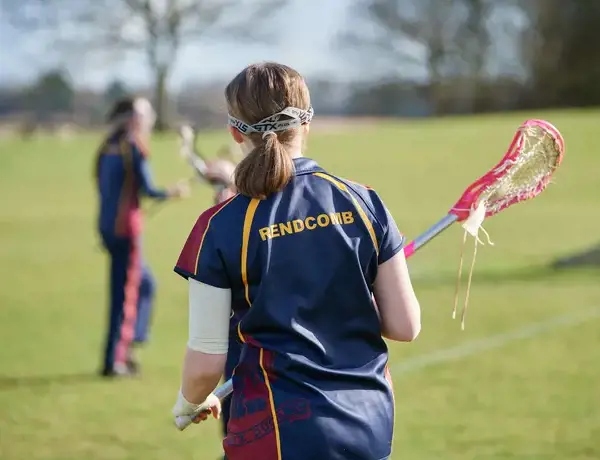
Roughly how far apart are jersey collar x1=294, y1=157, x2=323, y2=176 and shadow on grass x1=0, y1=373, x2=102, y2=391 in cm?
544

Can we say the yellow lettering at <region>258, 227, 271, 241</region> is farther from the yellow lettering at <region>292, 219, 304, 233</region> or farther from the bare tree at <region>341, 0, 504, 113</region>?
the bare tree at <region>341, 0, 504, 113</region>

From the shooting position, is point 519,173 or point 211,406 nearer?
point 211,406

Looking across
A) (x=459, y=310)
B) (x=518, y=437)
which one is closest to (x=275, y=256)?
(x=518, y=437)

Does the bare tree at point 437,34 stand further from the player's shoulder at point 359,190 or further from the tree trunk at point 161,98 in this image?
the player's shoulder at point 359,190

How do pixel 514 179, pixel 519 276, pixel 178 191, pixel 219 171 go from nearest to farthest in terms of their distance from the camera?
1. pixel 514 179
2. pixel 219 171
3. pixel 178 191
4. pixel 519 276

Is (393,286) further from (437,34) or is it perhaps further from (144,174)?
(437,34)

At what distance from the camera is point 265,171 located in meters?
2.93

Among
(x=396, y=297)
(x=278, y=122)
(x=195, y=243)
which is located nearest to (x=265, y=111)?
(x=278, y=122)

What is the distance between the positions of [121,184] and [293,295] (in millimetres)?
5403

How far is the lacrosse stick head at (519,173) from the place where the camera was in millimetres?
3701

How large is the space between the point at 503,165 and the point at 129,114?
4.72 metres

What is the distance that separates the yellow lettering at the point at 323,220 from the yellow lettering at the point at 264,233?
0.14m

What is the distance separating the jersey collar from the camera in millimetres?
3006

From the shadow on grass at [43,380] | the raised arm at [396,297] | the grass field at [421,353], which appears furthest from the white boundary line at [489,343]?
the raised arm at [396,297]
